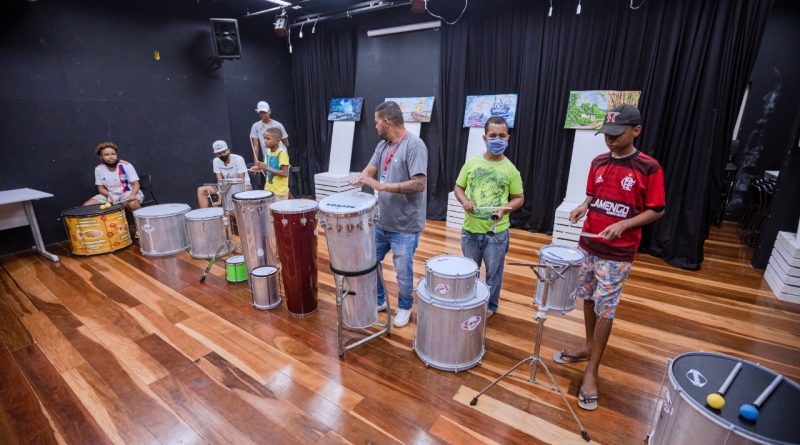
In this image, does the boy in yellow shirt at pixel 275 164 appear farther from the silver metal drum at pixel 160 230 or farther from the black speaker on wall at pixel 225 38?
the black speaker on wall at pixel 225 38

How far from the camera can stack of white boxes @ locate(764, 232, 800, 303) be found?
3266mm

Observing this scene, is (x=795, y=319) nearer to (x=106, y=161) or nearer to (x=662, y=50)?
(x=662, y=50)

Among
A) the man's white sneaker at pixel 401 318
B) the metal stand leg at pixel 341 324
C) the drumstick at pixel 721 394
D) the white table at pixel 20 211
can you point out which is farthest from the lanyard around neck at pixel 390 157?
the white table at pixel 20 211

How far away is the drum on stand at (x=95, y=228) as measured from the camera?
4074mm

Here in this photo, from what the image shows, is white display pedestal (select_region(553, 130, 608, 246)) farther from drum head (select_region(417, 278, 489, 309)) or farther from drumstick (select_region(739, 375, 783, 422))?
drumstick (select_region(739, 375, 783, 422))

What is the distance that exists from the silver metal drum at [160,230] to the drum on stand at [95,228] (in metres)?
0.27

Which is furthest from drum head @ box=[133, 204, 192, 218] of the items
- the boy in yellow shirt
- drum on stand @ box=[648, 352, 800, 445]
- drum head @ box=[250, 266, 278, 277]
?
drum on stand @ box=[648, 352, 800, 445]

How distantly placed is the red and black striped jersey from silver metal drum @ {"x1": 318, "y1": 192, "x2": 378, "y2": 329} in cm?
131

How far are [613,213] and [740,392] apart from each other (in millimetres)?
895

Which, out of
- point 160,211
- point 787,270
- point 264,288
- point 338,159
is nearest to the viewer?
point 264,288

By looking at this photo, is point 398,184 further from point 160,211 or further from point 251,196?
point 160,211

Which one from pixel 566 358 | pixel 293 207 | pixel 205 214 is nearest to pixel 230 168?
pixel 205 214

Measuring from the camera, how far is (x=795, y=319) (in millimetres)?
3020

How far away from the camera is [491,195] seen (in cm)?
247
